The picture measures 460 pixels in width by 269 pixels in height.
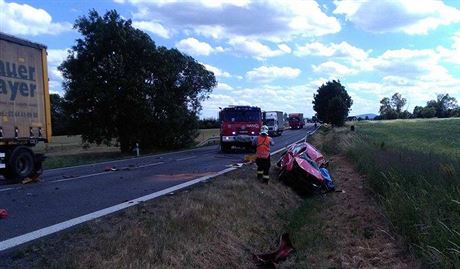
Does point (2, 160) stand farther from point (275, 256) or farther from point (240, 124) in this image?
point (240, 124)

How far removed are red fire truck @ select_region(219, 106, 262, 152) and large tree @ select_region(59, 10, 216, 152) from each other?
9.85 m

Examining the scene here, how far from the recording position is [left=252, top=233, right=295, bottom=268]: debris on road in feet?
25.4

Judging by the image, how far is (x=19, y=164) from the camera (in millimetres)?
15094

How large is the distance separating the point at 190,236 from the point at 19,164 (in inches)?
378

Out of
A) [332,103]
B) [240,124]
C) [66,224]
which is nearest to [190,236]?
[66,224]

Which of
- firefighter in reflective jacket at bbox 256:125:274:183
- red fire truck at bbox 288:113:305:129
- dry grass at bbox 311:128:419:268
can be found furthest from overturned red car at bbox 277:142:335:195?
red fire truck at bbox 288:113:305:129

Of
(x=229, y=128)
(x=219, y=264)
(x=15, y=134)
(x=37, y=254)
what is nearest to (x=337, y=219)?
(x=219, y=264)

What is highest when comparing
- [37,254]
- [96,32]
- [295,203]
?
[96,32]

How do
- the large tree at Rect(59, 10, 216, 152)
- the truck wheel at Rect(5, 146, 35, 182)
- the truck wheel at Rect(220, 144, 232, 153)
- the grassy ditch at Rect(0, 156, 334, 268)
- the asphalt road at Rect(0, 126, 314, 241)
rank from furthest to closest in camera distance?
the large tree at Rect(59, 10, 216, 152)
the truck wheel at Rect(220, 144, 232, 153)
the truck wheel at Rect(5, 146, 35, 182)
the asphalt road at Rect(0, 126, 314, 241)
the grassy ditch at Rect(0, 156, 334, 268)

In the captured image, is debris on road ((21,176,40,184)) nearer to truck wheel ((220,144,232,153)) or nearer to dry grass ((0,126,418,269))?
dry grass ((0,126,418,269))

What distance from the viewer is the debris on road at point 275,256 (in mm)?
7750

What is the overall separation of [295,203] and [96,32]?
2838 centimetres

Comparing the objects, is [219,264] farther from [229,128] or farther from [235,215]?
[229,128]

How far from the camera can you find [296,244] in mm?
9016
